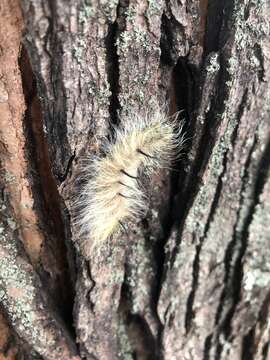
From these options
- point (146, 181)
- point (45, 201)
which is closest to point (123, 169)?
point (146, 181)

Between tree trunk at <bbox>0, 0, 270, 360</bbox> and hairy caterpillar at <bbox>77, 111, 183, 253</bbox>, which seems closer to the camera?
tree trunk at <bbox>0, 0, 270, 360</bbox>

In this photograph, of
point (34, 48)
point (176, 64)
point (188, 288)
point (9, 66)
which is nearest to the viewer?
point (34, 48)

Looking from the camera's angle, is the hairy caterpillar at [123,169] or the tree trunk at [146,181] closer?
the tree trunk at [146,181]

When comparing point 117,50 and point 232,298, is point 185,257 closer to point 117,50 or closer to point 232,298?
point 232,298

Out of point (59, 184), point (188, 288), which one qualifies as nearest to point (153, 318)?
point (188, 288)
